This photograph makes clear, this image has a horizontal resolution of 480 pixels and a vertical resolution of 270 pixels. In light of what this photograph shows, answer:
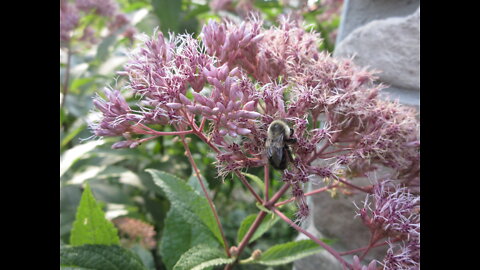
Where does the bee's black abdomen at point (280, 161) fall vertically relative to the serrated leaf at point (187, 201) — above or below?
above

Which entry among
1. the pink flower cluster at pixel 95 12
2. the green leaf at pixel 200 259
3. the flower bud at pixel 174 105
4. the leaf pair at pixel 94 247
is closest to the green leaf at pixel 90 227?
the leaf pair at pixel 94 247

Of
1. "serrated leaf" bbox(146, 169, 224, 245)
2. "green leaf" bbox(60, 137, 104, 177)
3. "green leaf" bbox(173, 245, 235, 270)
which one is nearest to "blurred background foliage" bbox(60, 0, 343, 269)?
"green leaf" bbox(60, 137, 104, 177)

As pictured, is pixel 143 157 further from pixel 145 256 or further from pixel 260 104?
pixel 260 104

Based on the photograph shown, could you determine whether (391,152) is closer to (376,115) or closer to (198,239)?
(376,115)

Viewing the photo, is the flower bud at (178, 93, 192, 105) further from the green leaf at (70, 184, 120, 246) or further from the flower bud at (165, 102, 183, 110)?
the green leaf at (70, 184, 120, 246)

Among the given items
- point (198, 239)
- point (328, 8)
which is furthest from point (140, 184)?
point (328, 8)

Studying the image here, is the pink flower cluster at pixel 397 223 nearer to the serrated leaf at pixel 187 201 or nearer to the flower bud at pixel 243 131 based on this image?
the flower bud at pixel 243 131
